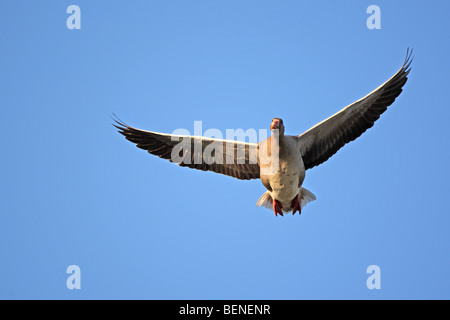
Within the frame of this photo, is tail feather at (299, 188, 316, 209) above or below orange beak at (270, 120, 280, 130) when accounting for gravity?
below

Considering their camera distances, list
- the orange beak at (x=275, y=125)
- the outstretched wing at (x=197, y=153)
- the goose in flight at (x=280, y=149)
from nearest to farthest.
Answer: the orange beak at (x=275, y=125), the goose in flight at (x=280, y=149), the outstretched wing at (x=197, y=153)

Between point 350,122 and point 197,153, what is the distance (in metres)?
2.81

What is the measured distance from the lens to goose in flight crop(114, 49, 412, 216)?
32.1 ft

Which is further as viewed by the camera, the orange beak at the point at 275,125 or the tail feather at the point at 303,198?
the tail feather at the point at 303,198

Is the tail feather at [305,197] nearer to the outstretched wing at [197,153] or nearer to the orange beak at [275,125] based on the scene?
the outstretched wing at [197,153]

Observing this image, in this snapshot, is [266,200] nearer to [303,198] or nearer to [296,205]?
[296,205]

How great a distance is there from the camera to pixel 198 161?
10.7 meters

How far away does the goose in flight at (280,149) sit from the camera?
32.1 ft

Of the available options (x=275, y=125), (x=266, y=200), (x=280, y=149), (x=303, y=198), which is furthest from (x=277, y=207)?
(x=275, y=125)

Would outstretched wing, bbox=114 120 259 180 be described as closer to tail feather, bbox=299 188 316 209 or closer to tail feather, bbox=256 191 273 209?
tail feather, bbox=256 191 273 209

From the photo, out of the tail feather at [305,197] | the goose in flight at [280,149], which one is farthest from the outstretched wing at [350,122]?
the tail feather at [305,197]

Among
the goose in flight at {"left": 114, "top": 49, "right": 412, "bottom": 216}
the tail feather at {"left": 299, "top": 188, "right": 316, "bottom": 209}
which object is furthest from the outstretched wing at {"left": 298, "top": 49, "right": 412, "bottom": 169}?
the tail feather at {"left": 299, "top": 188, "right": 316, "bottom": 209}

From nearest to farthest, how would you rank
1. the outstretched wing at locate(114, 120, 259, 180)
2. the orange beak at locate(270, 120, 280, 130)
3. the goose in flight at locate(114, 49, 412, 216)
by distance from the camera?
the orange beak at locate(270, 120, 280, 130) → the goose in flight at locate(114, 49, 412, 216) → the outstretched wing at locate(114, 120, 259, 180)
